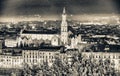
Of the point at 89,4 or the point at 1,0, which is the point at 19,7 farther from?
the point at 89,4

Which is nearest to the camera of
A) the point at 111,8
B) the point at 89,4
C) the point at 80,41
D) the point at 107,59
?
the point at 107,59

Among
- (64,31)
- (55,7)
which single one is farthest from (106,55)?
(55,7)

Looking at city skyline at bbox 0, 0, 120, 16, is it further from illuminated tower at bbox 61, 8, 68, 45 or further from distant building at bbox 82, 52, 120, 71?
distant building at bbox 82, 52, 120, 71

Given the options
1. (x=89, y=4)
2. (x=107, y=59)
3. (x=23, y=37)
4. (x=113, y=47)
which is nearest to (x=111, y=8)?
(x=89, y=4)

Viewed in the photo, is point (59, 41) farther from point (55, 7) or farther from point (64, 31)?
point (55, 7)

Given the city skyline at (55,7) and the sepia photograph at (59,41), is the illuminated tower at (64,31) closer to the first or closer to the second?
the sepia photograph at (59,41)

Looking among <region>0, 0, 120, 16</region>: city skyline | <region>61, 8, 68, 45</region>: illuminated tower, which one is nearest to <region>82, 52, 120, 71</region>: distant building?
<region>61, 8, 68, 45</region>: illuminated tower

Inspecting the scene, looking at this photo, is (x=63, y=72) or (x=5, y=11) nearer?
(x=63, y=72)

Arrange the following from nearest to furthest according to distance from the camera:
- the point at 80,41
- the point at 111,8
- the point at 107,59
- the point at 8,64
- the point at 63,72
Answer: the point at 63,72 < the point at 107,59 < the point at 8,64 < the point at 80,41 < the point at 111,8
